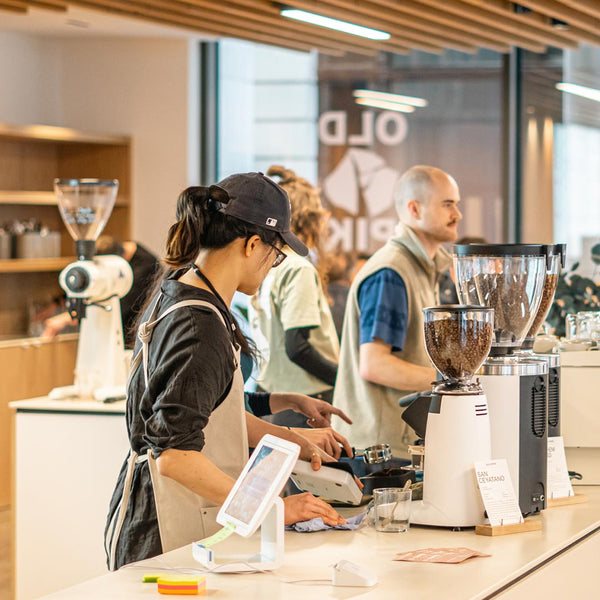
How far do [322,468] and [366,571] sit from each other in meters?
0.62

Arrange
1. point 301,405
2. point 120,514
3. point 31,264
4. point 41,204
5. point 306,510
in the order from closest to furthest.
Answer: point 306,510 → point 120,514 → point 301,405 → point 31,264 → point 41,204

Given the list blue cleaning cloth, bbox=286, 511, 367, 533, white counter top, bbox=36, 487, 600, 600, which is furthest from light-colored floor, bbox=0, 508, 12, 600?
white counter top, bbox=36, 487, 600, 600

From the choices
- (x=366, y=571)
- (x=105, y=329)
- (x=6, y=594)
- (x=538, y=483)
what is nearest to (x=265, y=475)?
(x=366, y=571)

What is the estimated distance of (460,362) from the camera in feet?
8.09

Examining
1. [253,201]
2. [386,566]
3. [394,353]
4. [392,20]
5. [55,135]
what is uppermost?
[392,20]

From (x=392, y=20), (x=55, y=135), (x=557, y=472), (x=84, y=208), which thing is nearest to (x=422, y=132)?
(x=55, y=135)

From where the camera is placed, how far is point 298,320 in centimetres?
430

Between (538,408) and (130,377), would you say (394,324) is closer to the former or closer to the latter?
(538,408)

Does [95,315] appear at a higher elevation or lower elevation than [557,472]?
higher

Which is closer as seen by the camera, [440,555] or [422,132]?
[440,555]

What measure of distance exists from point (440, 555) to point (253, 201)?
83 cm

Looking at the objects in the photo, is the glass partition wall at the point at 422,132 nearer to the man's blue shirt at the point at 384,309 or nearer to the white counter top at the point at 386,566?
the man's blue shirt at the point at 384,309

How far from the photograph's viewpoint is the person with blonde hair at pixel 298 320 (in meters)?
4.31

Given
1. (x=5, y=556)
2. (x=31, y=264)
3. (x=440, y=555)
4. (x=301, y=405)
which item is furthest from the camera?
(x=31, y=264)
